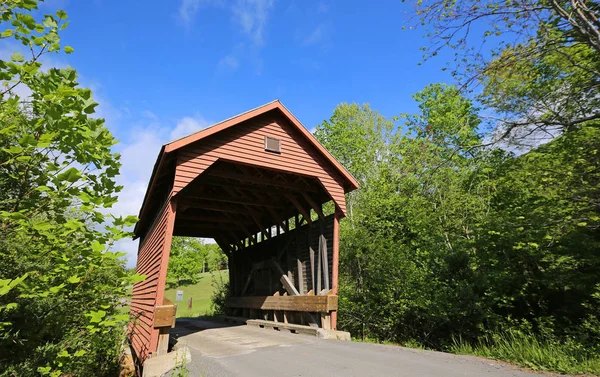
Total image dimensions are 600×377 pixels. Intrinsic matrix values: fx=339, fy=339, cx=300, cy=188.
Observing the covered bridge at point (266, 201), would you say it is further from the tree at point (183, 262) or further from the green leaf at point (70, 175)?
the tree at point (183, 262)

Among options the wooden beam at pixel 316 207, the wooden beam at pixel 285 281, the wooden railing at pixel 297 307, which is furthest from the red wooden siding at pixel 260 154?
the wooden beam at pixel 285 281

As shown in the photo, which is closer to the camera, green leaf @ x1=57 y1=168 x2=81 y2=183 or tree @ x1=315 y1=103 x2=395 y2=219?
green leaf @ x1=57 y1=168 x2=81 y2=183

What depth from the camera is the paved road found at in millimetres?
5027

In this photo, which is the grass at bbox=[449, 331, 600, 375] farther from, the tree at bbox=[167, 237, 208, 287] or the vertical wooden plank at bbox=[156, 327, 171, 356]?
the tree at bbox=[167, 237, 208, 287]

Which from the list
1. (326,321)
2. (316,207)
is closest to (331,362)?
(326,321)

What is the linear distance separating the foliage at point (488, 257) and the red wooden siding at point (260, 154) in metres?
2.67

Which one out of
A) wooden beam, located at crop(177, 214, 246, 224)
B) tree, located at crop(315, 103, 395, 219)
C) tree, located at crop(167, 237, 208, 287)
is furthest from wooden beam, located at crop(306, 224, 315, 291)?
tree, located at crop(167, 237, 208, 287)

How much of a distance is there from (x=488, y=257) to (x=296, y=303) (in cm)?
583

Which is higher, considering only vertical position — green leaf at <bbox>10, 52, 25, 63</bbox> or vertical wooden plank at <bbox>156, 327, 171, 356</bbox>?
green leaf at <bbox>10, 52, 25, 63</bbox>

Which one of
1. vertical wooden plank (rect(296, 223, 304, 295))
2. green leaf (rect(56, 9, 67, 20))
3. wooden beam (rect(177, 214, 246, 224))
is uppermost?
wooden beam (rect(177, 214, 246, 224))

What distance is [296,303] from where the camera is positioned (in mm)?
10523

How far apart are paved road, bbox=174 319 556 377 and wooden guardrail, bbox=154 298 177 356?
0.65 metres

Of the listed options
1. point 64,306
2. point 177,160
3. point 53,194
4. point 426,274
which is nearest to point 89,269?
point 53,194

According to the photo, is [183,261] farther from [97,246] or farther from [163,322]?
[97,246]
